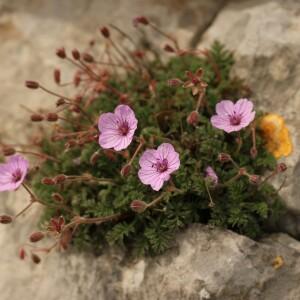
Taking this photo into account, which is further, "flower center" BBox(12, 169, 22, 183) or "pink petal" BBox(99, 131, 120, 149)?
"flower center" BBox(12, 169, 22, 183)

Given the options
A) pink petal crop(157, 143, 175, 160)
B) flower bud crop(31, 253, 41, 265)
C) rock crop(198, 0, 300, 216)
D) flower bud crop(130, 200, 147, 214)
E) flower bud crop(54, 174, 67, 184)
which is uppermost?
rock crop(198, 0, 300, 216)

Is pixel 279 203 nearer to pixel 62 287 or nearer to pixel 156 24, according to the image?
pixel 62 287

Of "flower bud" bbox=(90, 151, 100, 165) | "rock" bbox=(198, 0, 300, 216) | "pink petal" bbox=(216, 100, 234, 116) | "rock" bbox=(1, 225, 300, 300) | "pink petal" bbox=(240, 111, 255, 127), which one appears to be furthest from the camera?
"rock" bbox=(198, 0, 300, 216)

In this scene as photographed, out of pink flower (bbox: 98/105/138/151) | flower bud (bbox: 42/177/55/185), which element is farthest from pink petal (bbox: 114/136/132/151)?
flower bud (bbox: 42/177/55/185)

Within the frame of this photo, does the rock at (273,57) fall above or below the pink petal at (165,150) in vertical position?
above

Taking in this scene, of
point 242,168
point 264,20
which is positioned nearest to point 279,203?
point 242,168

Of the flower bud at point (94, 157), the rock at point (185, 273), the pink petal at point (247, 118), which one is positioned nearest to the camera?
the rock at point (185, 273)

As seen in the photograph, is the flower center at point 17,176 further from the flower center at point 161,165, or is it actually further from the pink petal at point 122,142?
the flower center at point 161,165

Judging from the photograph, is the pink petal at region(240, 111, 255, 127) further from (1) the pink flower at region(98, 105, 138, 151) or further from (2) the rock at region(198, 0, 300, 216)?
(1) the pink flower at region(98, 105, 138, 151)

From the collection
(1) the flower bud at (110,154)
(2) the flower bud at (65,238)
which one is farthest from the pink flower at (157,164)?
(2) the flower bud at (65,238)
